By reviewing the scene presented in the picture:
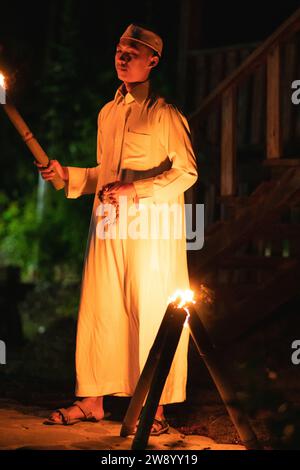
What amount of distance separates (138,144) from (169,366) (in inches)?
63.0

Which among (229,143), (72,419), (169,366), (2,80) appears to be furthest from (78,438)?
(229,143)

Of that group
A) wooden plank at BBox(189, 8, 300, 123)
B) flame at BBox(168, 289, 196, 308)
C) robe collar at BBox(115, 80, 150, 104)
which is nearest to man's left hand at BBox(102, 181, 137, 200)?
robe collar at BBox(115, 80, 150, 104)

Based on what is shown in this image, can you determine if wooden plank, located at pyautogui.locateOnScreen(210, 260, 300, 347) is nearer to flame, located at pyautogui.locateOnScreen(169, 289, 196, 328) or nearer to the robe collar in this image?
the robe collar

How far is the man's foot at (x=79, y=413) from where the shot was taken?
564 centimetres

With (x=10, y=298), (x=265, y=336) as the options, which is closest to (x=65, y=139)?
(x=10, y=298)

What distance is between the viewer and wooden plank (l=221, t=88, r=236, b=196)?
7.94 m

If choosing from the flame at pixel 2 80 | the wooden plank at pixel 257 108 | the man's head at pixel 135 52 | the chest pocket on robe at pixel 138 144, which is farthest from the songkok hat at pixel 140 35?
the wooden plank at pixel 257 108

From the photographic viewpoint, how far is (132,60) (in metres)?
5.65

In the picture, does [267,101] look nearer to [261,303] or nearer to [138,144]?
[261,303]

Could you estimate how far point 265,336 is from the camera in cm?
890

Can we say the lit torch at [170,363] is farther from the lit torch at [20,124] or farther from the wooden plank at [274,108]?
the wooden plank at [274,108]

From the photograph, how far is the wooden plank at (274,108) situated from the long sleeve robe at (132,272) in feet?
6.94

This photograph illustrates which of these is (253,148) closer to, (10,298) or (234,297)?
(234,297)
